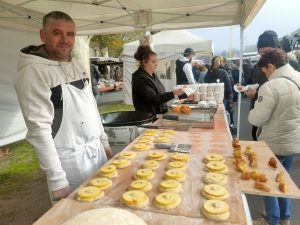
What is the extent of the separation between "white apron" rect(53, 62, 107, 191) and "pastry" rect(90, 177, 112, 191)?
51cm

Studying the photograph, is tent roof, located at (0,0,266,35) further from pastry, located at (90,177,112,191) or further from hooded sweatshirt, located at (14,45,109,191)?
pastry, located at (90,177,112,191)

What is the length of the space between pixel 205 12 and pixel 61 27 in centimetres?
394

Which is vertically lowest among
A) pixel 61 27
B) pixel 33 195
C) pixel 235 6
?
pixel 33 195

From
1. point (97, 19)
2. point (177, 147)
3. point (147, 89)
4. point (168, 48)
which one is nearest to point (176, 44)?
point (168, 48)

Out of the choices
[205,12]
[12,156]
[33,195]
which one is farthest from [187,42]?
[33,195]

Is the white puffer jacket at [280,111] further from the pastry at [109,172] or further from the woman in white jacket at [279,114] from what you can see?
the pastry at [109,172]

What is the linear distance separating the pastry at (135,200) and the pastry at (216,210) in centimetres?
31

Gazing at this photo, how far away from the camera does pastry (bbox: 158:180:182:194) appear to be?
1.35 metres

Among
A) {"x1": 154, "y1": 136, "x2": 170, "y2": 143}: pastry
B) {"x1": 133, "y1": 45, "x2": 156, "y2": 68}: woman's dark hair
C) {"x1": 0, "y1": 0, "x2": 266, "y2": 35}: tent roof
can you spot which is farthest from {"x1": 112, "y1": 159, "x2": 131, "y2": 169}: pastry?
{"x1": 0, "y1": 0, "x2": 266, "y2": 35}: tent roof

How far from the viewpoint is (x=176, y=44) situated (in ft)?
34.6

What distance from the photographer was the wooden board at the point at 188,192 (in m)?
1.17

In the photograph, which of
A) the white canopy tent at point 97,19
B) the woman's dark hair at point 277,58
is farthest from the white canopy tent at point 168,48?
the woman's dark hair at point 277,58

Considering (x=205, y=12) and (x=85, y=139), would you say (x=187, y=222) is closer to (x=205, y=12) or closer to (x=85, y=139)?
(x=85, y=139)

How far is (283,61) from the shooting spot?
103 inches
